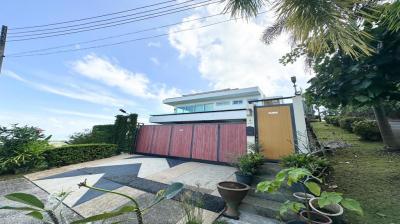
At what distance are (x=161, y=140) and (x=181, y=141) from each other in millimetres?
1410

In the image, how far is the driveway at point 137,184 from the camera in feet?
12.4

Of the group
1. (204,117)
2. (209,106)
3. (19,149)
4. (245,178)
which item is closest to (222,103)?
(209,106)

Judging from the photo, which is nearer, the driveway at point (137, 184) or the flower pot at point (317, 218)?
the flower pot at point (317, 218)

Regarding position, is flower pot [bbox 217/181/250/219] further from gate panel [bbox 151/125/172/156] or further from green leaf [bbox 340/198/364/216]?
gate panel [bbox 151/125/172/156]


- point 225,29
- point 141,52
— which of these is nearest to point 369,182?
point 225,29

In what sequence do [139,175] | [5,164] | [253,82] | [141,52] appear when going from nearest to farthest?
[139,175], [5,164], [141,52], [253,82]

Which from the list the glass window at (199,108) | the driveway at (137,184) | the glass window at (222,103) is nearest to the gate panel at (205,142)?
the driveway at (137,184)

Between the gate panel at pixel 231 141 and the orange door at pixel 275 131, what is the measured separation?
116 centimetres

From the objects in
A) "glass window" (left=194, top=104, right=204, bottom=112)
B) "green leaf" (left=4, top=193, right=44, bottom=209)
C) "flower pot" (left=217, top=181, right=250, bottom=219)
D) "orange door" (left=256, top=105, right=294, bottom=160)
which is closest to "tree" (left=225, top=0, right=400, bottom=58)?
"flower pot" (left=217, top=181, right=250, bottom=219)

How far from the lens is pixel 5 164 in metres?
6.66

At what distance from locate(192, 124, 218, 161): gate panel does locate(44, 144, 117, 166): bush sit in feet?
16.1

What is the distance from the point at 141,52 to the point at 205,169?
6453mm

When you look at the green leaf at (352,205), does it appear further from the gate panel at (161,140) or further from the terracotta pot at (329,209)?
the gate panel at (161,140)

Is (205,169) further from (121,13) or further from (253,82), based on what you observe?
(253,82)
